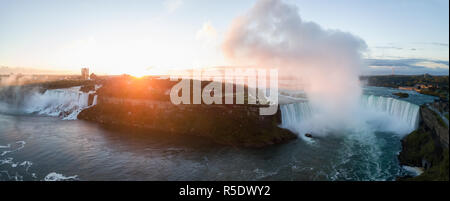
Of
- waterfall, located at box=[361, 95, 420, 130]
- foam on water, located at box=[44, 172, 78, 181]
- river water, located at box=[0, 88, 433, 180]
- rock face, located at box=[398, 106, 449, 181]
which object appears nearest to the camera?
rock face, located at box=[398, 106, 449, 181]

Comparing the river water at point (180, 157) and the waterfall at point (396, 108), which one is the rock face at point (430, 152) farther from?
the waterfall at point (396, 108)

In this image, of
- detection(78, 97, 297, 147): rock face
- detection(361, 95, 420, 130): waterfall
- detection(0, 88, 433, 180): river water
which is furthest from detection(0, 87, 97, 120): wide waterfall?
detection(361, 95, 420, 130): waterfall

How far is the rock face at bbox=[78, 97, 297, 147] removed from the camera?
3741 centimetres

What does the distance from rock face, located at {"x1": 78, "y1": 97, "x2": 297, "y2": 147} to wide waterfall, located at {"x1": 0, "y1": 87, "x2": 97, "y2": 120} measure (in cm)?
507

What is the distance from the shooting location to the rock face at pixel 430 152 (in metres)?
17.9

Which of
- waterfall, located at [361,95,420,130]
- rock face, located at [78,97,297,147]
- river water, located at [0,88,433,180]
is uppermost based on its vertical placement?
waterfall, located at [361,95,420,130]

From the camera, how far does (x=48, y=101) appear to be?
209ft

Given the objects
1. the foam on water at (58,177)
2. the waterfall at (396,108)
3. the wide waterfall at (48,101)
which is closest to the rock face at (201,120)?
the wide waterfall at (48,101)

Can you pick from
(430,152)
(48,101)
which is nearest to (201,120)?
(430,152)

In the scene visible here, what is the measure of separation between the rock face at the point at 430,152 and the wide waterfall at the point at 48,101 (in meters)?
62.2

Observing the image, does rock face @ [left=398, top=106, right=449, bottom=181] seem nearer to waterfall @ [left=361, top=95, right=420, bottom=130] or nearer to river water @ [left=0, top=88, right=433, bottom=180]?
river water @ [left=0, top=88, right=433, bottom=180]

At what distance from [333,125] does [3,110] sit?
74.7 m

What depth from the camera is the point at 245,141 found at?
118 ft
